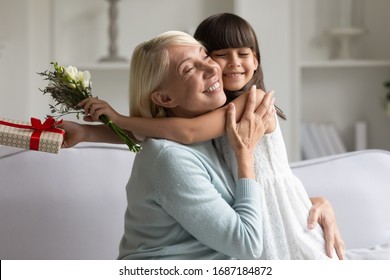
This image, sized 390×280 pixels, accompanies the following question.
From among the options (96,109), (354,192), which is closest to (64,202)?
(96,109)

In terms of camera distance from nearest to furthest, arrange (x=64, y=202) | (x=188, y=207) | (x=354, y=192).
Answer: (x=188, y=207) → (x=64, y=202) → (x=354, y=192)

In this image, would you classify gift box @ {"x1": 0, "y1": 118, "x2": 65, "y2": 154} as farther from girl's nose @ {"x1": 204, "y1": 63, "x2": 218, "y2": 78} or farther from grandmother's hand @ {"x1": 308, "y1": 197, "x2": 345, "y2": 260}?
grandmother's hand @ {"x1": 308, "y1": 197, "x2": 345, "y2": 260}

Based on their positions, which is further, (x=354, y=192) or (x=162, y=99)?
(x=354, y=192)

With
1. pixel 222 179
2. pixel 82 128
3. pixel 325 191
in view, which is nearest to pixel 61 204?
pixel 82 128

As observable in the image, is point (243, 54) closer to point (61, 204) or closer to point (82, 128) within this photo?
point (82, 128)

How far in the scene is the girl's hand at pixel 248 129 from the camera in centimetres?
145

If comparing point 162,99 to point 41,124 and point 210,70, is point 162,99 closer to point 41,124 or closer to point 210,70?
point 210,70

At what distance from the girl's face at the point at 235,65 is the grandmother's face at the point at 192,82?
8 cm

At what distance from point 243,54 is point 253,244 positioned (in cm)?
42

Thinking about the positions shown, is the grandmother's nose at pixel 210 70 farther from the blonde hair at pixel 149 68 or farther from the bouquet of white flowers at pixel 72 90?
the bouquet of white flowers at pixel 72 90

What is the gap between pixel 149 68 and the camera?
1480mm

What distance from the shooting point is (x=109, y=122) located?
145 centimetres

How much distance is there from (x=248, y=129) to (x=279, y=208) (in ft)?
0.63
